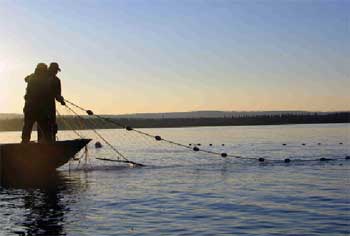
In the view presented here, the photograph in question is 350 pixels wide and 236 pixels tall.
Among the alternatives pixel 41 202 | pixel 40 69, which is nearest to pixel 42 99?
pixel 40 69

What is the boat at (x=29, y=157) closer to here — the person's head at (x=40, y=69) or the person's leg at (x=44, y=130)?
the person's leg at (x=44, y=130)

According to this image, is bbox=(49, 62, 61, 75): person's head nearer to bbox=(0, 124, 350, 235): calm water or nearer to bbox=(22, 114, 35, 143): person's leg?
bbox=(22, 114, 35, 143): person's leg

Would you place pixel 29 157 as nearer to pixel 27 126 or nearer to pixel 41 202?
pixel 27 126

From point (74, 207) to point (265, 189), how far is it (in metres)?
6.67

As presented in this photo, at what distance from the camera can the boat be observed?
2278cm

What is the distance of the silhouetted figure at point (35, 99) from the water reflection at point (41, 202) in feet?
7.28

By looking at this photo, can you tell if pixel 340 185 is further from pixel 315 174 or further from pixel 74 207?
pixel 74 207

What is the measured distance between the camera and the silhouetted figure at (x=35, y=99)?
2286cm

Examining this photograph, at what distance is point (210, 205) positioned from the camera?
1594 cm

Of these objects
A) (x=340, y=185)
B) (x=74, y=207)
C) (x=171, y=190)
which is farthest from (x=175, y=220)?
(x=340, y=185)

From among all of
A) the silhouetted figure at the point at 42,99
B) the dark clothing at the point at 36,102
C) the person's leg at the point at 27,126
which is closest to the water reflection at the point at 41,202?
the person's leg at the point at 27,126

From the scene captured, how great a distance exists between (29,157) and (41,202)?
694 cm

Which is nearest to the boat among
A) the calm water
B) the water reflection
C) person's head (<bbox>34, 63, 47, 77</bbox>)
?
the water reflection

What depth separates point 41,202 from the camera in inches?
650
